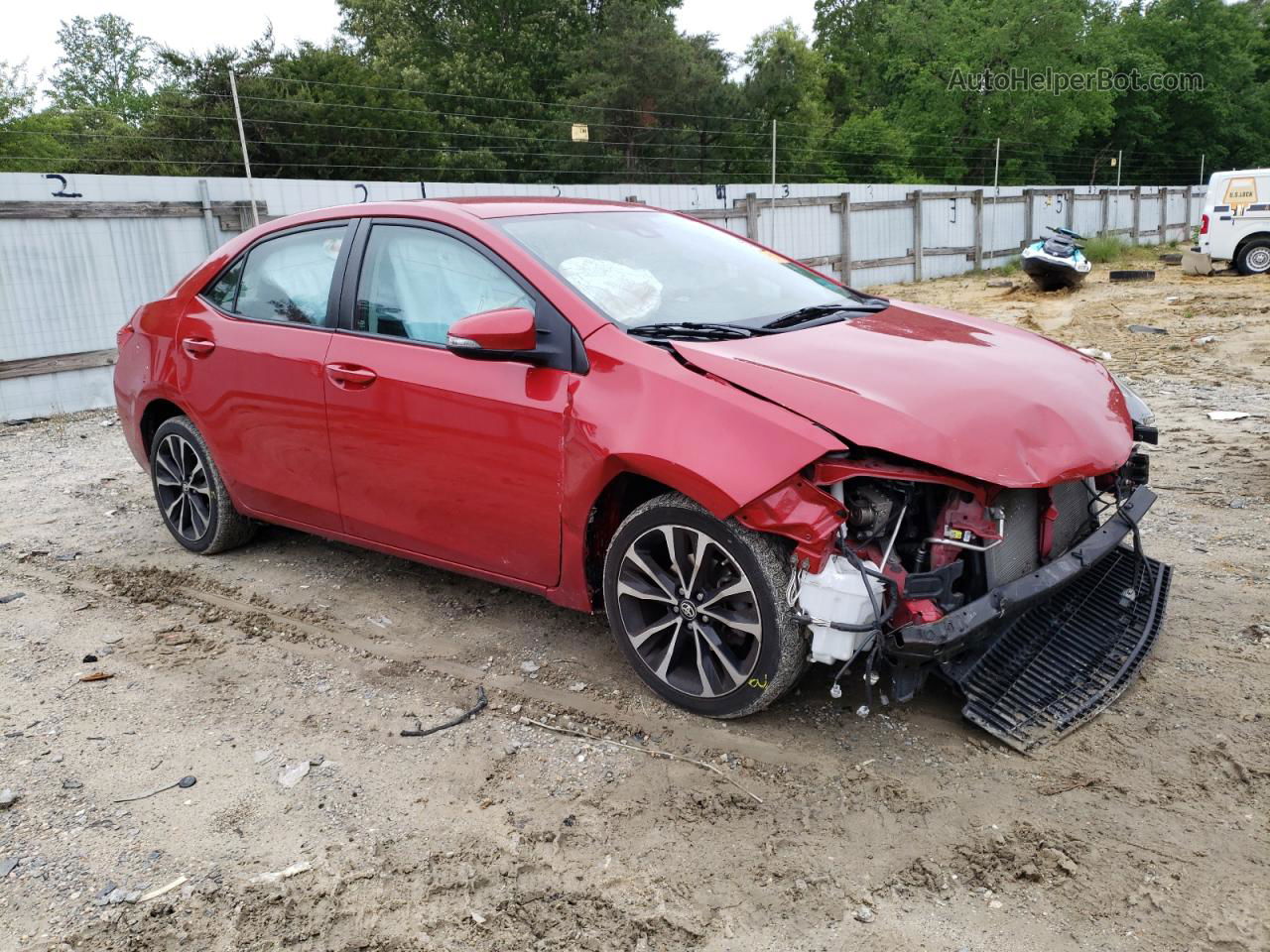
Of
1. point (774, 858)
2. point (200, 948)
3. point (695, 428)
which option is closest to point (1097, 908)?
point (774, 858)

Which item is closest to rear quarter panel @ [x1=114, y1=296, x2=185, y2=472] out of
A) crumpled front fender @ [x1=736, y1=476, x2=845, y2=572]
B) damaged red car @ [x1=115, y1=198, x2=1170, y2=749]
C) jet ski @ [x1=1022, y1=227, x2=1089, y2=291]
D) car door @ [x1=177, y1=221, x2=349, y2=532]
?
car door @ [x1=177, y1=221, x2=349, y2=532]

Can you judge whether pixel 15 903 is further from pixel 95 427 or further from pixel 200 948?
pixel 95 427

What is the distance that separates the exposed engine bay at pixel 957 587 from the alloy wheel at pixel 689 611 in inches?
9.3

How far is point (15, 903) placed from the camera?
8.84 feet

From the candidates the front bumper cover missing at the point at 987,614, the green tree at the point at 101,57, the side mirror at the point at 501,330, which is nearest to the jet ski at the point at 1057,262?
the front bumper cover missing at the point at 987,614

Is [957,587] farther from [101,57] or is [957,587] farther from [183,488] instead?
[101,57]

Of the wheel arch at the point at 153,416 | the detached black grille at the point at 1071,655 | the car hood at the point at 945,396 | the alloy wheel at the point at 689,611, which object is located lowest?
the detached black grille at the point at 1071,655

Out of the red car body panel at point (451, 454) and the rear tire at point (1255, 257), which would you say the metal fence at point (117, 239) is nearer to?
the red car body panel at point (451, 454)

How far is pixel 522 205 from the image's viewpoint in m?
4.20

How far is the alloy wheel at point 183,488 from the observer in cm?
518

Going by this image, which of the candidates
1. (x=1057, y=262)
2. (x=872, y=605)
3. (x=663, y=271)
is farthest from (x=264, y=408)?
(x=1057, y=262)

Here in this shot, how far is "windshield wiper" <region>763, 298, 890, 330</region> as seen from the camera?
12.2ft

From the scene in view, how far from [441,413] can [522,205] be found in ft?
3.28

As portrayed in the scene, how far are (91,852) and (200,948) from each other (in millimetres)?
632
